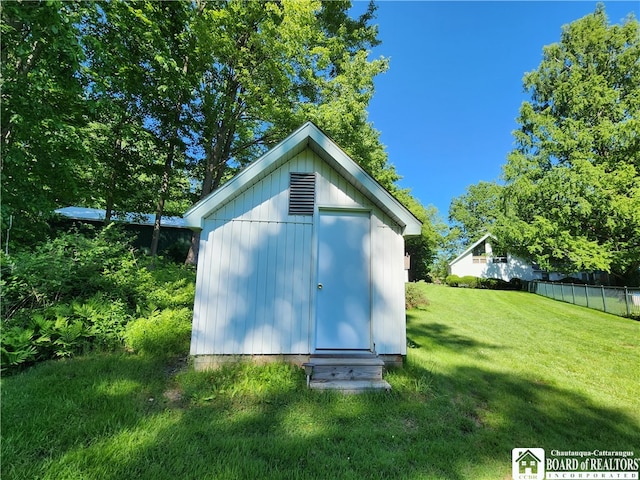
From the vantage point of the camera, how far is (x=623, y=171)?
14.5 m

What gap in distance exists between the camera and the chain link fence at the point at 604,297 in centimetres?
1191

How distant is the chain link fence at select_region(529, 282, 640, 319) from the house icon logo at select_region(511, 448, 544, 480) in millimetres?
13615

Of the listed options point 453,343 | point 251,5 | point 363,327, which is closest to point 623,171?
point 453,343

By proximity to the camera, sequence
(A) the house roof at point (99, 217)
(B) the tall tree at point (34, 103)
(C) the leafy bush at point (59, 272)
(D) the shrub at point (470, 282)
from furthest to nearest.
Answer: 1. (D) the shrub at point (470, 282)
2. (A) the house roof at point (99, 217)
3. (B) the tall tree at point (34, 103)
4. (C) the leafy bush at point (59, 272)

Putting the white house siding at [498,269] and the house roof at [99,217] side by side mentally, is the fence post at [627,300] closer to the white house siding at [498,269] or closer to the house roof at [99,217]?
the white house siding at [498,269]

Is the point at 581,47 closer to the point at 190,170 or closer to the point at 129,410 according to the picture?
the point at 190,170

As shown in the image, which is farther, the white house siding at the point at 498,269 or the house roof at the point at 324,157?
the white house siding at the point at 498,269

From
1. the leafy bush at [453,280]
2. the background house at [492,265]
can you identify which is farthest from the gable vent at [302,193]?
the leafy bush at [453,280]

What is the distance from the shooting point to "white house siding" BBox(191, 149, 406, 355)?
480 cm

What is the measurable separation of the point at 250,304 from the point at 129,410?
2052 millimetres

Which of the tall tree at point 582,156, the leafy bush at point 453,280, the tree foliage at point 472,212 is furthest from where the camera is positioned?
the tree foliage at point 472,212

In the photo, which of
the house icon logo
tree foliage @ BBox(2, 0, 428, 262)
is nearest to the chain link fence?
tree foliage @ BBox(2, 0, 428, 262)

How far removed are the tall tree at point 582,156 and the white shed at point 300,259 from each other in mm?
16155

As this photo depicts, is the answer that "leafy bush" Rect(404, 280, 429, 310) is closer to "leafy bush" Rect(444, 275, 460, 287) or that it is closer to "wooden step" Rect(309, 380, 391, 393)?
"wooden step" Rect(309, 380, 391, 393)
